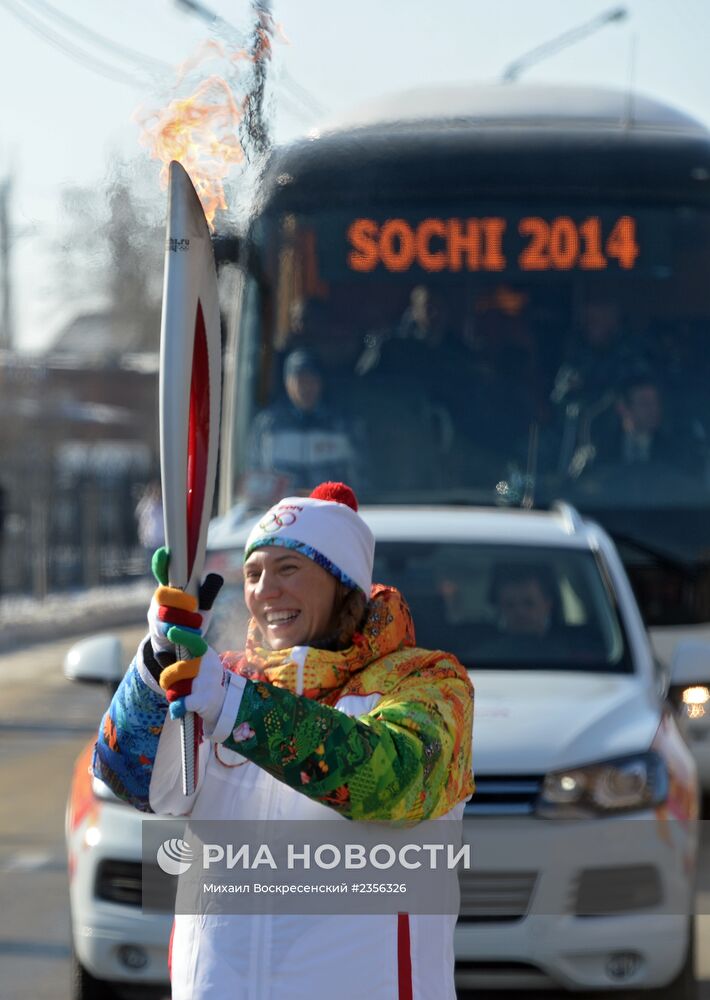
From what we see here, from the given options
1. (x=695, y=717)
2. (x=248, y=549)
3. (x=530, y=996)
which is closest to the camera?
(x=248, y=549)

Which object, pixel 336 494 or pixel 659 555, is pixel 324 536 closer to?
pixel 336 494

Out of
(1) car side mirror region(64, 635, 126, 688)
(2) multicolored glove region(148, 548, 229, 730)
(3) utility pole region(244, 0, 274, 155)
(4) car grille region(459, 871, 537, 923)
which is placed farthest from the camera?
(1) car side mirror region(64, 635, 126, 688)

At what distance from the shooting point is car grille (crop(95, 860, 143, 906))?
469 cm

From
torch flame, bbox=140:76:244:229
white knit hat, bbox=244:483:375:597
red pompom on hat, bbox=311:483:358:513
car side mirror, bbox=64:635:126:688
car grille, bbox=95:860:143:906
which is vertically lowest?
car grille, bbox=95:860:143:906

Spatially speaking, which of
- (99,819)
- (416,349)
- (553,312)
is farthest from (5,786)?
(99,819)

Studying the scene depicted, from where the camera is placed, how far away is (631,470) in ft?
26.9

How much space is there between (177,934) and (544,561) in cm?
345

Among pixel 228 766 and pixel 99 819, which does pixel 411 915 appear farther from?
pixel 99 819

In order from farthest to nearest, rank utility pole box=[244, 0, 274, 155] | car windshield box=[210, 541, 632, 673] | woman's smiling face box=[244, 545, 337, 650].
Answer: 1. car windshield box=[210, 541, 632, 673]
2. utility pole box=[244, 0, 274, 155]
3. woman's smiling face box=[244, 545, 337, 650]

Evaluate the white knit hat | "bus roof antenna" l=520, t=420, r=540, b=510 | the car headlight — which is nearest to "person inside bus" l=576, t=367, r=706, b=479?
"bus roof antenna" l=520, t=420, r=540, b=510

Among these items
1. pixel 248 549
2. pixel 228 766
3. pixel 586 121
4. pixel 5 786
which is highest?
pixel 586 121

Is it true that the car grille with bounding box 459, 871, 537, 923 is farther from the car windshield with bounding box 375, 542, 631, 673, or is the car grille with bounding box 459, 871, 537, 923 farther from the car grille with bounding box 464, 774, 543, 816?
the car windshield with bounding box 375, 542, 631, 673

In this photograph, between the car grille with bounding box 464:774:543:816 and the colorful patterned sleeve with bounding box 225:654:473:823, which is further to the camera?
the car grille with bounding box 464:774:543:816

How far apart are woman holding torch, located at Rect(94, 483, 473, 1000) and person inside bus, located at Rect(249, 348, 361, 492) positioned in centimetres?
535
